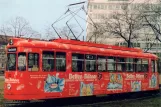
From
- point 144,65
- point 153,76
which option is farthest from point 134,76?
point 153,76

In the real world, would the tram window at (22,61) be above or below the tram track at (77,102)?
above

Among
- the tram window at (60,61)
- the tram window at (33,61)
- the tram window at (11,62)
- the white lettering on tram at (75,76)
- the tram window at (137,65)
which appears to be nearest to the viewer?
the tram window at (33,61)

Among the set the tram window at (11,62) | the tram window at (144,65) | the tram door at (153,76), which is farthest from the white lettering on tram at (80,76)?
the tram door at (153,76)

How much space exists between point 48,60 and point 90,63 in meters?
3.16

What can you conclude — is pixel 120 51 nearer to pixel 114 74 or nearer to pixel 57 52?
Answer: pixel 114 74

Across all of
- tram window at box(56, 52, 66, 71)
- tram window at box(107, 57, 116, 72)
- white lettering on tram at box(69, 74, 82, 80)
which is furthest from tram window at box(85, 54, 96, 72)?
tram window at box(56, 52, 66, 71)

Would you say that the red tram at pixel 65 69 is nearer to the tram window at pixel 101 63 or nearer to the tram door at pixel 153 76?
the tram window at pixel 101 63

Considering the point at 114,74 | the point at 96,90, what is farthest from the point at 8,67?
the point at 114,74

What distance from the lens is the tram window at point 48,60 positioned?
16.6 m

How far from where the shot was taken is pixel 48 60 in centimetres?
1672

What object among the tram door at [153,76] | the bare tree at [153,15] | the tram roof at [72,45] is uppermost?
the bare tree at [153,15]

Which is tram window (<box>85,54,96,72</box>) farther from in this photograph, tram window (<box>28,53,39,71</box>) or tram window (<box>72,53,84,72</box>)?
tram window (<box>28,53,39,71</box>)

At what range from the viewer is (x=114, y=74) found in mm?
20984

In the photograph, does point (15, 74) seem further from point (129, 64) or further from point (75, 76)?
point (129, 64)
